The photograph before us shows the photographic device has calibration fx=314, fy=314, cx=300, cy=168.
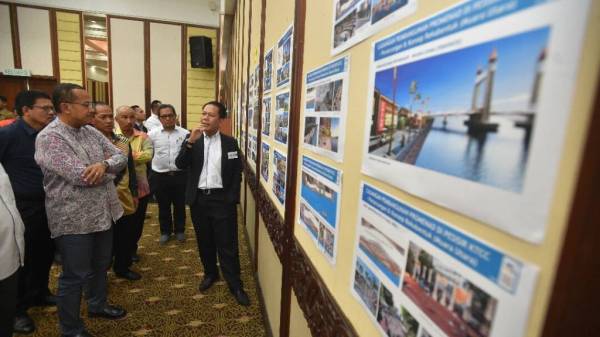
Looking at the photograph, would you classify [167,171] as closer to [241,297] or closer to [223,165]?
[223,165]

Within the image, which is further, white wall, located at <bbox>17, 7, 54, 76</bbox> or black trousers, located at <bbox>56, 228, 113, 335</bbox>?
white wall, located at <bbox>17, 7, 54, 76</bbox>

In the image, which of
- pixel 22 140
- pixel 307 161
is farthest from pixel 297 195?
pixel 22 140

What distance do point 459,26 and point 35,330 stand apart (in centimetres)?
296

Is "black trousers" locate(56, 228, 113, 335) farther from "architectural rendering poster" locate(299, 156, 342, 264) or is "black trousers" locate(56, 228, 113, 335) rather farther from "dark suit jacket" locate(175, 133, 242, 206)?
Result: "architectural rendering poster" locate(299, 156, 342, 264)

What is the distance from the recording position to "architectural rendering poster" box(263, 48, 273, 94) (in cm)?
204

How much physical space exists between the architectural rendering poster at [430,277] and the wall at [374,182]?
0.6 inches

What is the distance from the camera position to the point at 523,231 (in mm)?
386

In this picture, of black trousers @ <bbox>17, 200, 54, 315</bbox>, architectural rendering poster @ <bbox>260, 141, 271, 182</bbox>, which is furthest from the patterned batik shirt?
architectural rendering poster @ <bbox>260, 141, 271, 182</bbox>

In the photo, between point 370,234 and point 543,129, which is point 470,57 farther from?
point 370,234

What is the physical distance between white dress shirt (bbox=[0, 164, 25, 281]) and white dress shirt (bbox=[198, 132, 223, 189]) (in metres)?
1.17

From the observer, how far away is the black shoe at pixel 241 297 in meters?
2.53

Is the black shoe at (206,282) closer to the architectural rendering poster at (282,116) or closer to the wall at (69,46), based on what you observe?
the architectural rendering poster at (282,116)

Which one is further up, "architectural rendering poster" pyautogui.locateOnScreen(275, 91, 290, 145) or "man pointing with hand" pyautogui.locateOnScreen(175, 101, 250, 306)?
"architectural rendering poster" pyautogui.locateOnScreen(275, 91, 290, 145)

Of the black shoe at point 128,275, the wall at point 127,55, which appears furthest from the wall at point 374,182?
the wall at point 127,55
